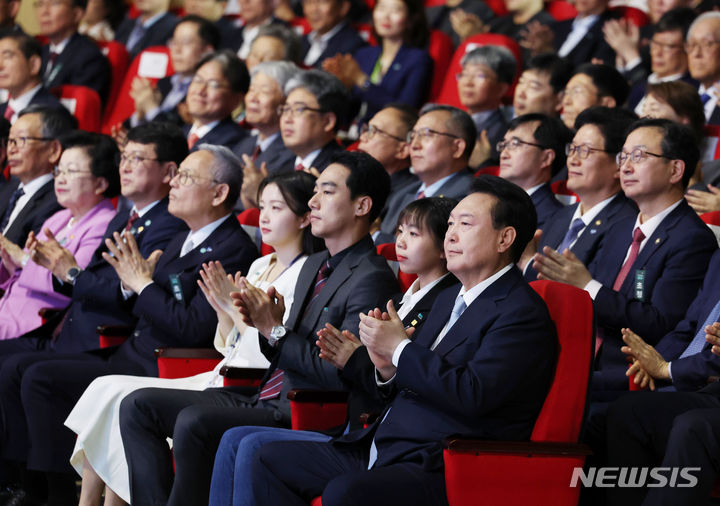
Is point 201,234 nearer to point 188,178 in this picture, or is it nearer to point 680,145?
point 188,178

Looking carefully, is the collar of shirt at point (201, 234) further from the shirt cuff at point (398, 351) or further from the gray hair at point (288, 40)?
the gray hair at point (288, 40)

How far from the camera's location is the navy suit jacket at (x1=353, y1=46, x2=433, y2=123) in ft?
17.9

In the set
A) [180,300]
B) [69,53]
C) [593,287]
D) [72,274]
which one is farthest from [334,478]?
[69,53]

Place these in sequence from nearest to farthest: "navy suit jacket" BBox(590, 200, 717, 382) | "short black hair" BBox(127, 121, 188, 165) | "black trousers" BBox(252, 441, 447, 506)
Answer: "black trousers" BBox(252, 441, 447, 506) < "navy suit jacket" BBox(590, 200, 717, 382) < "short black hair" BBox(127, 121, 188, 165)

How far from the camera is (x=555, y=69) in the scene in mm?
4809

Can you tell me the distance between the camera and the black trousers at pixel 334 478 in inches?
93.0

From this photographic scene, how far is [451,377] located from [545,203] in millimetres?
1690

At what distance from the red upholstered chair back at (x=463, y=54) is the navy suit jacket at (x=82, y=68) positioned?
2066 millimetres

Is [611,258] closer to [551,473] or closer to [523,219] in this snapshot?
[523,219]


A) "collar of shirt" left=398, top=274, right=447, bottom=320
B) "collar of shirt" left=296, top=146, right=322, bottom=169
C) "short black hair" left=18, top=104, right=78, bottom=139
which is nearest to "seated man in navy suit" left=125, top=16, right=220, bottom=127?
"short black hair" left=18, top=104, right=78, bottom=139

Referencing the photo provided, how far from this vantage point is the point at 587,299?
2.51 meters

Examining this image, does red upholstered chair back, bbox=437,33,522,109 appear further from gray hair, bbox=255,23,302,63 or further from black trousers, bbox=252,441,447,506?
black trousers, bbox=252,441,447,506

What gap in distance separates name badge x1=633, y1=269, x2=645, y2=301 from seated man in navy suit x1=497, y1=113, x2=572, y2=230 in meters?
0.77

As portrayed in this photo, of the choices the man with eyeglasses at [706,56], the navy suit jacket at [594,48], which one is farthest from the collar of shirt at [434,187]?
the navy suit jacket at [594,48]
